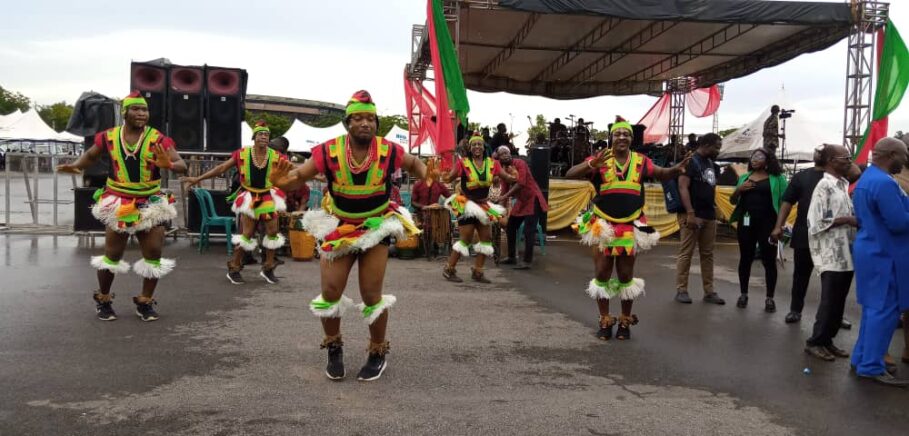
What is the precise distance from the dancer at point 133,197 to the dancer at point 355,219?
7.04 ft

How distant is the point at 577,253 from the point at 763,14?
6.09m

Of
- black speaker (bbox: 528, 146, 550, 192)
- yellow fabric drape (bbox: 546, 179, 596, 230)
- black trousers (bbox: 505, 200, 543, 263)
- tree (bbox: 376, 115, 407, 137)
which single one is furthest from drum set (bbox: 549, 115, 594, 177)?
tree (bbox: 376, 115, 407, 137)

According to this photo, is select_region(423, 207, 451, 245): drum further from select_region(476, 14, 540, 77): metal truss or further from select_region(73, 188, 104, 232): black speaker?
select_region(476, 14, 540, 77): metal truss

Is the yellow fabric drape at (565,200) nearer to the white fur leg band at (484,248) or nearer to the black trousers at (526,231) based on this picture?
the black trousers at (526,231)

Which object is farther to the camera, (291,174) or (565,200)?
(565,200)

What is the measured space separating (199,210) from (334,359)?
8.23 m

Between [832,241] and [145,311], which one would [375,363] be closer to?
[145,311]

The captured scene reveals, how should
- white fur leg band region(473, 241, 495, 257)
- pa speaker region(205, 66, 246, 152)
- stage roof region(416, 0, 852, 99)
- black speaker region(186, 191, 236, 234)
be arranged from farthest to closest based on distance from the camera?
stage roof region(416, 0, 852, 99) → pa speaker region(205, 66, 246, 152) → black speaker region(186, 191, 236, 234) → white fur leg band region(473, 241, 495, 257)

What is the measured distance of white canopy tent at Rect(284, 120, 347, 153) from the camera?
117ft

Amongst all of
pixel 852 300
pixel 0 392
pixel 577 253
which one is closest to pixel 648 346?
pixel 852 300

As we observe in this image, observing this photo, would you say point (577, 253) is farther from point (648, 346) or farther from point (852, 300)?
point (648, 346)

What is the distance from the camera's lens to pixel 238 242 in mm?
8453

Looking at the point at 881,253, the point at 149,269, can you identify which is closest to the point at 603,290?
the point at 881,253

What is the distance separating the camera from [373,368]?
4.70m
